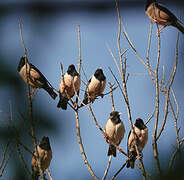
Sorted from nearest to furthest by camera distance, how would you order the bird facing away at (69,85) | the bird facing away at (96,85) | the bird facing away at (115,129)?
the bird facing away at (115,129)
the bird facing away at (69,85)
the bird facing away at (96,85)

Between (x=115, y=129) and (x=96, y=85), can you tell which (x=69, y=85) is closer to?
(x=96, y=85)

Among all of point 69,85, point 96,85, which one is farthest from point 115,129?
point 69,85

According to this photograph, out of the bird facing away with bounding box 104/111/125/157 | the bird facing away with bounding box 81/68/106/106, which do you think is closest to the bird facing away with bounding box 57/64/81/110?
the bird facing away with bounding box 81/68/106/106

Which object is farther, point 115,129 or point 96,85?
point 96,85

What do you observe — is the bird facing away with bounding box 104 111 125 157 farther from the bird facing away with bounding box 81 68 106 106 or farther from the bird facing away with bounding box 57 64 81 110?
the bird facing away with bounding box 57 64 81 110

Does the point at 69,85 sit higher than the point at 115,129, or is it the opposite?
the point at 69,85

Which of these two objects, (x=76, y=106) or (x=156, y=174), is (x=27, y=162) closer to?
(x=156, y=174)

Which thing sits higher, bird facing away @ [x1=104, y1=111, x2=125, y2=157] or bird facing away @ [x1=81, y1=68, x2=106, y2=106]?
bird facing away @ [x1=81, y1=68, x2=106, y2=106]

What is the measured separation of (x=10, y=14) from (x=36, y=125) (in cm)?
32

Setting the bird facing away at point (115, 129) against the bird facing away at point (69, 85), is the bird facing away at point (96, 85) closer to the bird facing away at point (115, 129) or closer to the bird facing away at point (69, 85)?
the bird facing away at point (69, 85)

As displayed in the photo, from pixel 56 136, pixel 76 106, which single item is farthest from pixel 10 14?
pixel 76 106

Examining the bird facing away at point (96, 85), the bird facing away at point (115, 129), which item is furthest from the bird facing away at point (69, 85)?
the bird facing away at point (115, 129)

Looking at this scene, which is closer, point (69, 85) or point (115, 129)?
point (115, 129)

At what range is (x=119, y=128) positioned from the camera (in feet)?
16.4
